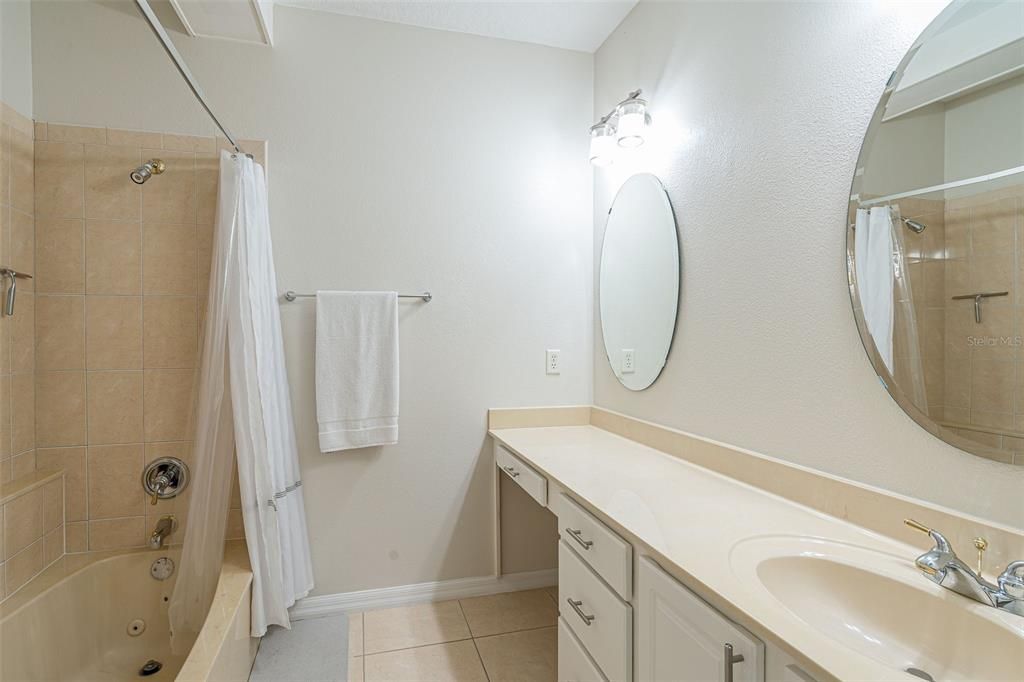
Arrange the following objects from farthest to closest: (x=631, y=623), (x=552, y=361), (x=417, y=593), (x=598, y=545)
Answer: (x=552, y=361) → (x=417, y=593) → (x=598, y=545) → (x=631, y=623)

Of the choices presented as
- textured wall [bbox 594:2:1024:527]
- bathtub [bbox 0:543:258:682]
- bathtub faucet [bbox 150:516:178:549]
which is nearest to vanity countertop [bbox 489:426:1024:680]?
textured wall [bbox 594:2:1024:527]

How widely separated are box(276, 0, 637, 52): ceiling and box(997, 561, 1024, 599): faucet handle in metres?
2.21

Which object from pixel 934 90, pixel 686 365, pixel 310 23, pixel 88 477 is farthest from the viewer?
pixel 310 23

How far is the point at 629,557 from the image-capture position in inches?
46.6

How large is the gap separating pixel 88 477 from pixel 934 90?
281 centimetres

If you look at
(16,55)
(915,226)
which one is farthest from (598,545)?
(16,55)

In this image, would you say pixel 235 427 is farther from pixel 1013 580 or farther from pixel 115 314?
pixel 1013 580

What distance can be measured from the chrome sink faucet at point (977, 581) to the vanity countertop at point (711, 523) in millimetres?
15

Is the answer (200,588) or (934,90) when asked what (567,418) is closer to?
(200,588)

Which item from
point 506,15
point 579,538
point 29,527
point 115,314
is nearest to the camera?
point 579,538

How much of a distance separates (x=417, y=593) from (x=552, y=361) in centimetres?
121

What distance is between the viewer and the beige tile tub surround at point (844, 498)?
3.10ft

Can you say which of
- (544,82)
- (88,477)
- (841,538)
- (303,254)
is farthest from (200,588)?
(544,82)

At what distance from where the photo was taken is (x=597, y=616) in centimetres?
135
